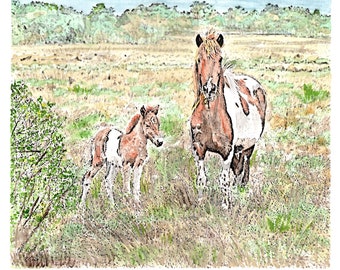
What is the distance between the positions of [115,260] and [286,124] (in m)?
1.24

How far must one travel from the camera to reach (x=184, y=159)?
4750 millimetres

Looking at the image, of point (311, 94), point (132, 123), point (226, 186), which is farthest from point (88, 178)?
point (311, 94)

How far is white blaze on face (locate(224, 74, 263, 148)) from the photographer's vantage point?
4.67 m

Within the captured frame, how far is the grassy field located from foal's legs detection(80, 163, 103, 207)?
40 millimetres

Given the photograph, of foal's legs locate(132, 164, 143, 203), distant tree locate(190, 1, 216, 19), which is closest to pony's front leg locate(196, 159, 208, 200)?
foal's legs locate(132, 164, 143, 203)

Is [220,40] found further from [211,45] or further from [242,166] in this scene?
[242,166]

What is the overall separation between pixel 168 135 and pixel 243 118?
1.41 feet

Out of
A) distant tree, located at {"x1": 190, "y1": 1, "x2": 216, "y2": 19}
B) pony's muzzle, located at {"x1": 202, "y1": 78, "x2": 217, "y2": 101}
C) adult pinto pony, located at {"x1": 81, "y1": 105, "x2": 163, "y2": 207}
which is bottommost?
adult pinto pony, located at {"x1": 81, "y1": 105, "x2": 163, "y2": 207}

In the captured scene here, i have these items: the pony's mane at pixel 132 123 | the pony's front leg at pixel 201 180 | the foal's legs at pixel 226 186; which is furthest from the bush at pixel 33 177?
the foal's legs at pixel 226 186

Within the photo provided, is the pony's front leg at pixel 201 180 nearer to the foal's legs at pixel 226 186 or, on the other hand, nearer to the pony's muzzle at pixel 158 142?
the foal's legs at pixel 226 186

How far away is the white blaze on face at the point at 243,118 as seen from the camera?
4668mm

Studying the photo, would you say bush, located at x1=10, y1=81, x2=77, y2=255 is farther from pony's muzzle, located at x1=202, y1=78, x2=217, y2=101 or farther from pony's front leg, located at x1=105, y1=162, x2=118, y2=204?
pony's muzzle, located at x1=202, y1=78, x2=217, y2=101
